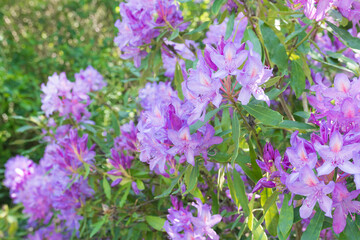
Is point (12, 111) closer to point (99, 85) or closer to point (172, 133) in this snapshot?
point (99, 85)

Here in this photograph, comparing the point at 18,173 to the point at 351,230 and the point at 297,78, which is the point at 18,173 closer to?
the point at 297,78

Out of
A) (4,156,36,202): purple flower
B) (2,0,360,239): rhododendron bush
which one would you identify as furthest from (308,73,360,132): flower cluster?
(4,156,36,202): purple flower

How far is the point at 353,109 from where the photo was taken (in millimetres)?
909

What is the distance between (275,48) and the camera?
1.23m

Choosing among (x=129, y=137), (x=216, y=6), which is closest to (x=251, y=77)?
(x=216, y=6)

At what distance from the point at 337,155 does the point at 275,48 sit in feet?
1.55

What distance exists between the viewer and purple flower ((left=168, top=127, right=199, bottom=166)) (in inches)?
39.0

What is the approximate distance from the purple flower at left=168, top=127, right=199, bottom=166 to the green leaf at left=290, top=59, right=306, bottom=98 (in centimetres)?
44

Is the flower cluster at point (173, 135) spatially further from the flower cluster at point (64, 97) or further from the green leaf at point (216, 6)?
the flower cluster at point (64, 97)

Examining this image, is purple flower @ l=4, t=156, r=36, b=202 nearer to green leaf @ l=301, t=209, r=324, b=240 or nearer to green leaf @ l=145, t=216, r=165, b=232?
green leaf @ l=145, t=216, r=165, b=232

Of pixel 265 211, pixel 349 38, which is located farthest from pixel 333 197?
pixel 349 38

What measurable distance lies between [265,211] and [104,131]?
1.19 meters

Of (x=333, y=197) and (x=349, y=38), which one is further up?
(x=349, y=38)

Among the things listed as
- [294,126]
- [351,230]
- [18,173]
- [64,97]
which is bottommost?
[351,230]
